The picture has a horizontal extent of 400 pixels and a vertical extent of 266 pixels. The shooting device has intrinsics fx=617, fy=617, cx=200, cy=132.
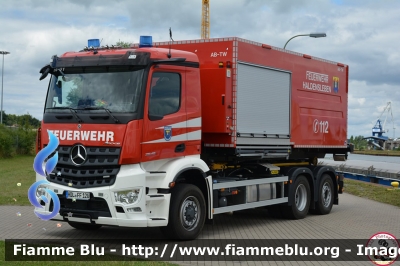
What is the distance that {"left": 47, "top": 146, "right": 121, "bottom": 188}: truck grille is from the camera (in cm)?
984

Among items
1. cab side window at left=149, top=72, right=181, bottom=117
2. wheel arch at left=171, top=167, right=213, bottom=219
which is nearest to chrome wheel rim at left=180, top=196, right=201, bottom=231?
wheel arch at left=171, top=167, right=213, bottom=219

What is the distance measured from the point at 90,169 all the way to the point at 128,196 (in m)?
0.80

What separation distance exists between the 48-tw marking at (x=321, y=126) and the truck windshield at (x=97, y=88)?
649cm

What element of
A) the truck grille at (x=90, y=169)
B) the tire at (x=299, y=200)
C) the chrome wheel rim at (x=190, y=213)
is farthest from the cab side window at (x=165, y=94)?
the tire at (x=299, y=200)

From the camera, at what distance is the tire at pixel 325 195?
15.5 meters

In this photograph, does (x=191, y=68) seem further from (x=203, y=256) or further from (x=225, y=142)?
(x=203, y=256)

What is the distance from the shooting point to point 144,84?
32.9 feet

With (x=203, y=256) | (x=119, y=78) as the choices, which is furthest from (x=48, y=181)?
(x=203, y=256)

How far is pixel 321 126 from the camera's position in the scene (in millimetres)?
15555

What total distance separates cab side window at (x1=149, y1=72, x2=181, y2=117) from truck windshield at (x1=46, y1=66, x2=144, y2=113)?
30 cm

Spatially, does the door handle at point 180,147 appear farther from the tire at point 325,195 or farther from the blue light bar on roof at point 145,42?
the tire at point 325,195

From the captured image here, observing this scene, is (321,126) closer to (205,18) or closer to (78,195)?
(78,195)

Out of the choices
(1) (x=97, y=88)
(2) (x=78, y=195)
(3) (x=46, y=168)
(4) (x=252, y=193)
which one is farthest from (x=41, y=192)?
(4) (x=252, y=193)

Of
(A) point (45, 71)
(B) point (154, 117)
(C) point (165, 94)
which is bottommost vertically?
(B) point (154, 117)
